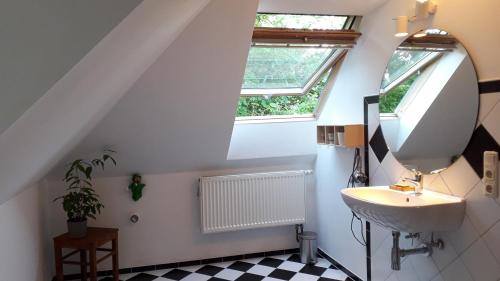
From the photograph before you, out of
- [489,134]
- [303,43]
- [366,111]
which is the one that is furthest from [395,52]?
[489,134]

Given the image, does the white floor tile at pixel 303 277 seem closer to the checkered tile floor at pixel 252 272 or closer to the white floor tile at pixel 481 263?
the checkered tile floor at pixel 252 272

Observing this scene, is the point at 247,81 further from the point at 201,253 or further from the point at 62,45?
the point at 62,45

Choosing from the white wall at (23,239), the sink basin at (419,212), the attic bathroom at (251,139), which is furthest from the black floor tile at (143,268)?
the sink basin at (419,212)

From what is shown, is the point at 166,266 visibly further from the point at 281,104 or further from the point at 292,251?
the point at 281,104

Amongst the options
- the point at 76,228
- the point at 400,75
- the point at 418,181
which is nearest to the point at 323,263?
the point at 418,181

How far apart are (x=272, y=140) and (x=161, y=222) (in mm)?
1240

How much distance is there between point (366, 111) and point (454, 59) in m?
0.82

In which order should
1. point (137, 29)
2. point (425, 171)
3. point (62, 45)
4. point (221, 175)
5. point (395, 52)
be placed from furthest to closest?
point (221, 175) → point (395, 52) → point (425, 171) → point (137, 29) → point (62, 45)

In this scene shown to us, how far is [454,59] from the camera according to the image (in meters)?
1.87

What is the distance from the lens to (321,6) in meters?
2.49

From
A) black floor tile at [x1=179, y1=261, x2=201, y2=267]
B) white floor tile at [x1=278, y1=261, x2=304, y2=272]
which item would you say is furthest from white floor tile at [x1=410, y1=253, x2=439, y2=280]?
black floor tile at [x1=179, y1=261, x2=201, y2=267]

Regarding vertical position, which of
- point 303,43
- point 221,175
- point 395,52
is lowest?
point 221,175

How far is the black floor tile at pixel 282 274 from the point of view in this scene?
303 centimetres

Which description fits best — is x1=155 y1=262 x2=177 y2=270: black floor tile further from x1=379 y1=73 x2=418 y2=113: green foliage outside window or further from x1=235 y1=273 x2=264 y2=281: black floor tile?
x1=379 y1=73 x2=418 y2=113: green foliage outside window
